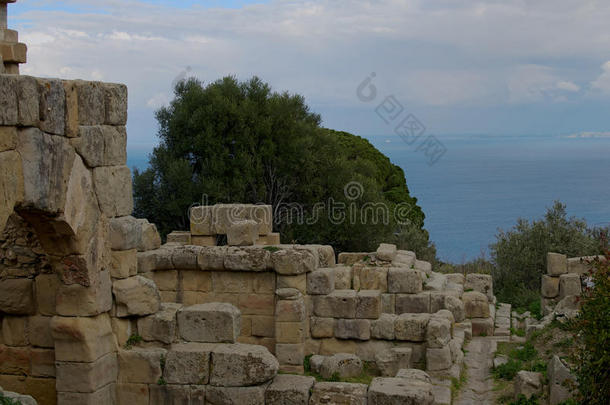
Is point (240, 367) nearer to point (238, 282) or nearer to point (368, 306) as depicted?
point (238, 282)

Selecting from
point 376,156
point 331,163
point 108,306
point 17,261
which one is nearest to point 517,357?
point 108,306

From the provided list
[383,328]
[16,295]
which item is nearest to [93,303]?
[16,295]

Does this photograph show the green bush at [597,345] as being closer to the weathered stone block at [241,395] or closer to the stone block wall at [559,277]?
the weathered stone block at [241,395]

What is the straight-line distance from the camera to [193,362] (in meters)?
8.82

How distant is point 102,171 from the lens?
339 inches

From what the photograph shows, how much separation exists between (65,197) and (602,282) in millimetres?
6305

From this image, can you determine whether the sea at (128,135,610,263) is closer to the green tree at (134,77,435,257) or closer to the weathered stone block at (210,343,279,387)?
the green tree at (134,77,435,257)

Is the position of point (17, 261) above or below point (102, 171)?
below

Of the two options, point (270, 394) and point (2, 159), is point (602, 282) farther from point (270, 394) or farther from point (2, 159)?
point (2, 159)

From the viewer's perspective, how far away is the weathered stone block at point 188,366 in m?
8.80

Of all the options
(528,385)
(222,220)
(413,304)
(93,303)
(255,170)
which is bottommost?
(528,385)

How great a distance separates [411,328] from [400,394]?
4.10 meters

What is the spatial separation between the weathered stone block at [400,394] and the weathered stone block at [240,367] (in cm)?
126

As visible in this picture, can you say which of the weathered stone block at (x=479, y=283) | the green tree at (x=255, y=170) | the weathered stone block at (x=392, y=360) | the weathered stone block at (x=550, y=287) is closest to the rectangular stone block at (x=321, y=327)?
the weathered stone block at (x=392, y=360)
